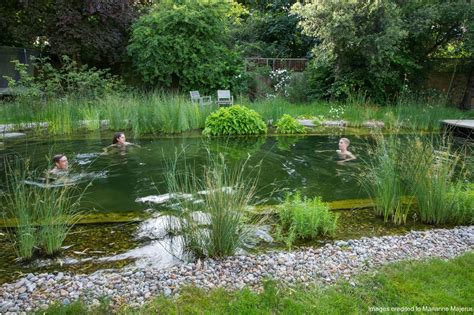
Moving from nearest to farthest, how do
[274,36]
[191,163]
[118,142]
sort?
[191,163]
[118,142]
[274,36]

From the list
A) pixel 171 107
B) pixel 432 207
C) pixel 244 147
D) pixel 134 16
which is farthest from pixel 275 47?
pixel 432 207

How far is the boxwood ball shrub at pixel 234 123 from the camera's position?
30.5ft

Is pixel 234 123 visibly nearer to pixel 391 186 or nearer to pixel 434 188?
pixel 391 186

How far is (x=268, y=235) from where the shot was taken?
12.9 feet

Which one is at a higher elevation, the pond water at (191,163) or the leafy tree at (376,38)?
the leafy tree at (376,38)

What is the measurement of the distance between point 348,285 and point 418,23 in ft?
39.1

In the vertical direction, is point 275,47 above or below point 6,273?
above

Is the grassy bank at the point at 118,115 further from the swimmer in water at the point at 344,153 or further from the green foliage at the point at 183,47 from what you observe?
the green foliage at the point at 183,47

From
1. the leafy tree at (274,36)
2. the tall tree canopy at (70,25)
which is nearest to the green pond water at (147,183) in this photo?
the tall tree canopy at (70,25)

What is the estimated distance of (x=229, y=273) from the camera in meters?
3.04

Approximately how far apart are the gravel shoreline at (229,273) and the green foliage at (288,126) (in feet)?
20.7

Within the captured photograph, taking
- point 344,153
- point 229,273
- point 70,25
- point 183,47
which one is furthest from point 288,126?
point 70,25

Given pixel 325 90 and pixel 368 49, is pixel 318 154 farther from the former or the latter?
pixel 325 90

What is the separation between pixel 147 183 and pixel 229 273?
9.93 ft
